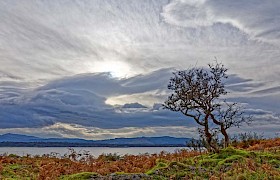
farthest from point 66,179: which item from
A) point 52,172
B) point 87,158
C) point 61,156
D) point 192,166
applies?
point 61,156

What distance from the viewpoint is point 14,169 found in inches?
734

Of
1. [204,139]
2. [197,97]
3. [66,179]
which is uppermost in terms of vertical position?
[197,97]

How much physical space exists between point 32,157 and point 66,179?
12.5 metres

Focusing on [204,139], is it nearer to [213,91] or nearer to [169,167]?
[213,91]

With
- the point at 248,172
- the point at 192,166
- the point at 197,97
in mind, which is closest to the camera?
the point at 248,172

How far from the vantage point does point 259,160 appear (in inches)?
631

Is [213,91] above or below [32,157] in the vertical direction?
above

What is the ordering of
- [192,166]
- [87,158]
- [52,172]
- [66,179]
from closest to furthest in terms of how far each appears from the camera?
[66,179], [192,166], [52,172], [87,158]

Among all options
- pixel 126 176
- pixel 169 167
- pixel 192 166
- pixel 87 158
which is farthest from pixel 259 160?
pixel 87 158

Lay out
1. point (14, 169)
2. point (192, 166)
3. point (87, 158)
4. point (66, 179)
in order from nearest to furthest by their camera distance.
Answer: point (66, 179) → point (192, 166) → point (14, 169) → point (87, 158)

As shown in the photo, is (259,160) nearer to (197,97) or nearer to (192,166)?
(192,166)

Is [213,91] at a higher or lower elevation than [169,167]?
higher

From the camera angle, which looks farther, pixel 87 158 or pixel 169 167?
pixel 87 158

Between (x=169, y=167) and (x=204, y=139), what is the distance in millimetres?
15046
